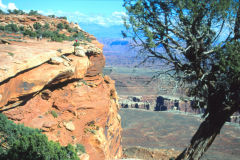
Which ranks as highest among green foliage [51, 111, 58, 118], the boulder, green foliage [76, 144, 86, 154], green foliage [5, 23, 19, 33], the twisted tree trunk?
green foliage [5, 23, 19, 33]

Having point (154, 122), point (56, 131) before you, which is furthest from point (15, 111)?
point (154, 122)

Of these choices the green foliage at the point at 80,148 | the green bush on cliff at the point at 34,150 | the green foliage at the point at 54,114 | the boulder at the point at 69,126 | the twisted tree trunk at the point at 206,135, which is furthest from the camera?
the boulder at the point at 69,126

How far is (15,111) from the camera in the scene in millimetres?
11133

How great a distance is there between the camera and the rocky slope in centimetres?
887

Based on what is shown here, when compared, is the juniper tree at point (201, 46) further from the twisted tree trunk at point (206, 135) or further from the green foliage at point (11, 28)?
the green foliage at point (11, 28)

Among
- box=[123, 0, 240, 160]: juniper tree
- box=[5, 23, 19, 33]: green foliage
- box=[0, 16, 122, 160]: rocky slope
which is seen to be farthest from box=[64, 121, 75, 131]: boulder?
box=[123, 0, 240, 160]: juniper tree

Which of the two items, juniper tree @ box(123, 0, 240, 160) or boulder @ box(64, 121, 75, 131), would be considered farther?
boulder @ box(64, 121, 75, 131)

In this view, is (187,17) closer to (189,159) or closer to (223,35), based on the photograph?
(223,35)

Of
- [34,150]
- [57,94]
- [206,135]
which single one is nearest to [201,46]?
[206,135]

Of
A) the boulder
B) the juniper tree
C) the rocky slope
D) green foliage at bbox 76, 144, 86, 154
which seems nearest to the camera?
the juniper tree

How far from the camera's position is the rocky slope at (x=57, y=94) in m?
8.87

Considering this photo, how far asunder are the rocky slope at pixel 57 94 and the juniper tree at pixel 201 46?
233 inches

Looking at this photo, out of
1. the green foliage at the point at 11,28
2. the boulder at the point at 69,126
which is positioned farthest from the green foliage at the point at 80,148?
the green foliage at the point at 11,28

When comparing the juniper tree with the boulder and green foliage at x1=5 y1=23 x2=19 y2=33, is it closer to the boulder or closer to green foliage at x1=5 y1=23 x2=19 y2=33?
the boulder
